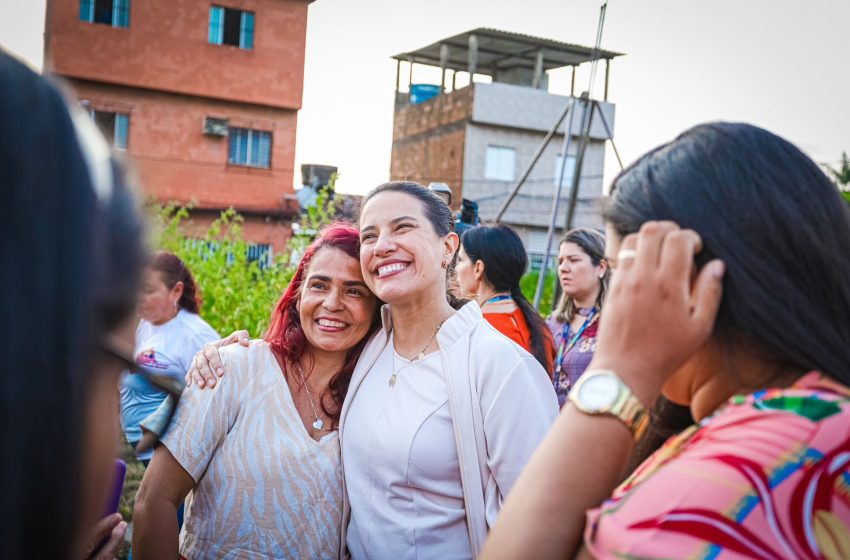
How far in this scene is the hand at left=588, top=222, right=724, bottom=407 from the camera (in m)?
1.22

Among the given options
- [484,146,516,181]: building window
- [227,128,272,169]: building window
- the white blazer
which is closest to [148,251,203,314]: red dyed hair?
the white blazer

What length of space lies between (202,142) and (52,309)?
2290 centimetres

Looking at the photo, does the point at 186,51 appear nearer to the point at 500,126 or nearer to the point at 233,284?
the point at 500,126

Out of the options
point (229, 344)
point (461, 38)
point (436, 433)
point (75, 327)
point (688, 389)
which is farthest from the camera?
point (461, 38)

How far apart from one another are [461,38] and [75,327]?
27.8 metres

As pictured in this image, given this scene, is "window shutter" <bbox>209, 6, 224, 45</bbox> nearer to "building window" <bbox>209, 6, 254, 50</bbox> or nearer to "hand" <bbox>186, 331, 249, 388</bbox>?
"building window" <bbox>209, 6, 254, 50</bbox>

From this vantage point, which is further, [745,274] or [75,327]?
[745,274]

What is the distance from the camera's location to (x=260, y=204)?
2284 centimetres

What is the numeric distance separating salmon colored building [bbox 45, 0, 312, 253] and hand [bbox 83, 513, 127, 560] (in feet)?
67.0

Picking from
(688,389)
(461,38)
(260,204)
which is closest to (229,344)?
(688,389)

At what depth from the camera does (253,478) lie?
2547 millimetres

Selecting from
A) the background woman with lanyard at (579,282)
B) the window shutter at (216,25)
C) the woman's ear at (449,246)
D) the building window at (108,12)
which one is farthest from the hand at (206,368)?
the building window at (108,12)

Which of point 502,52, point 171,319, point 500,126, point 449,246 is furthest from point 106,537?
point 502,52

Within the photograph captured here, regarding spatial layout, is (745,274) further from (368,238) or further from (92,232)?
(368,238)
